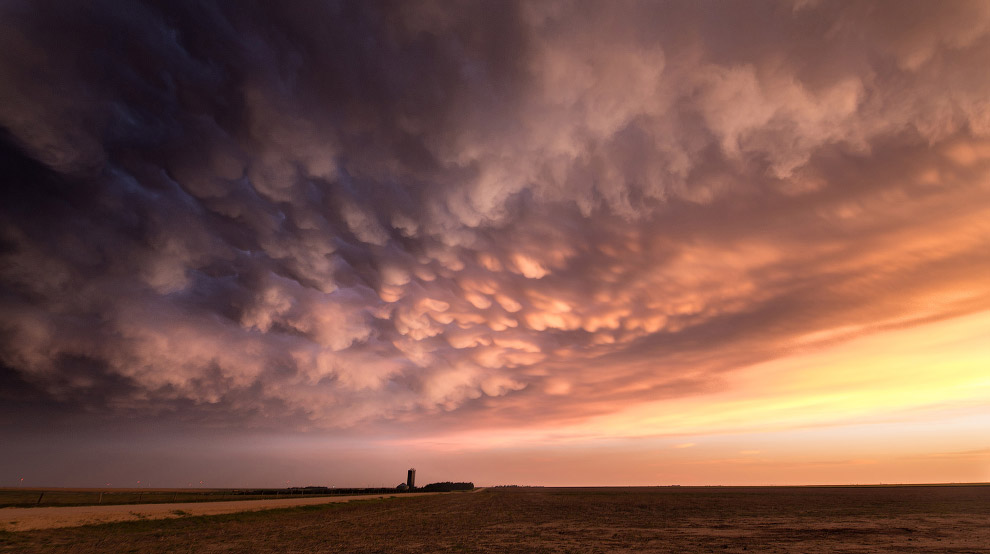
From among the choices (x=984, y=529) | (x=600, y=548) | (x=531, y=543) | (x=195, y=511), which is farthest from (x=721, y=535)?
(x=195, y=511)

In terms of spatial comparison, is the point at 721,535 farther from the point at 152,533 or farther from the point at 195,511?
the point at 195,511

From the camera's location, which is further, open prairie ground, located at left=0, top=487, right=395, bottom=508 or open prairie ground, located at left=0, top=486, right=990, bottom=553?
open prairie ground, located at left=0, top=487, right=395, bottom=508

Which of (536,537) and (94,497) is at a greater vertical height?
(536,537)

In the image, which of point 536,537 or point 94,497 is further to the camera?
point 94,497

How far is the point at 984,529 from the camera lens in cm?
2748

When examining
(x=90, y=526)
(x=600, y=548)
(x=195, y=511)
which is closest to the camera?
(x=600, y=548)

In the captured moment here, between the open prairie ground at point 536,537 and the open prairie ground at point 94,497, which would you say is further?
the open prairie ground at point 94,497

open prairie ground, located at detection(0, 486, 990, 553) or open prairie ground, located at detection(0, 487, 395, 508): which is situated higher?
Answer: open prairie ground, located at detection(0, 486, 990, 553)

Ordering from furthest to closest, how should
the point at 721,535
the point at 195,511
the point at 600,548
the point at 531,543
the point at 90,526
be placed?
the point at 195,511, the point at 90,526, the point at 721,535, the point at 531,543, the point at 600,548

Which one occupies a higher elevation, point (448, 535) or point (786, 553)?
point (786, 553)

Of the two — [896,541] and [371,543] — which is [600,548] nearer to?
[371,543]

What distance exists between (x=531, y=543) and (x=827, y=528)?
21.8m

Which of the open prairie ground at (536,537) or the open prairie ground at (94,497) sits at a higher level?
the open prairie ground at (536,537)

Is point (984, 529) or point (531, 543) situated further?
point (984, 529)
